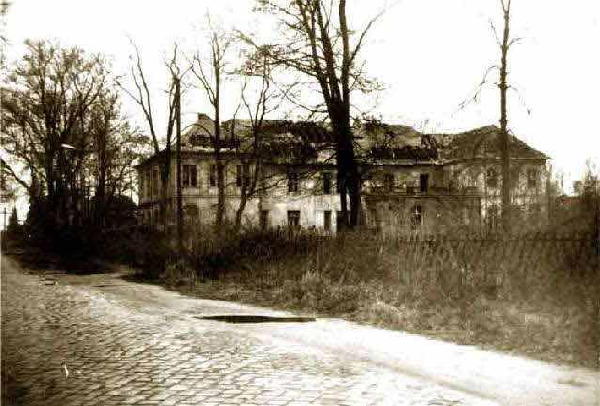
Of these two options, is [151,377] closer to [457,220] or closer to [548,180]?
[457,220]

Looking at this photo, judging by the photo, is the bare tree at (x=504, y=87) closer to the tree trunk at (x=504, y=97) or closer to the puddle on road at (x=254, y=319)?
the tree trunk at (x=504, y=97)

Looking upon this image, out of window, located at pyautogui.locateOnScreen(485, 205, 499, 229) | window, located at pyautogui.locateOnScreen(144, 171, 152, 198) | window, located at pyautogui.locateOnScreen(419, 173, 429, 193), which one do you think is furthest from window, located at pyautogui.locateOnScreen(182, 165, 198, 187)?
window, located at pyautogui.locateOnScreen(485, 205, 499, 229)

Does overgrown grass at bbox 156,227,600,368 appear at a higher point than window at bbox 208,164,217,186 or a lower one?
lower

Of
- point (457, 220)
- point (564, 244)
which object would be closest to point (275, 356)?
point (564, 244)

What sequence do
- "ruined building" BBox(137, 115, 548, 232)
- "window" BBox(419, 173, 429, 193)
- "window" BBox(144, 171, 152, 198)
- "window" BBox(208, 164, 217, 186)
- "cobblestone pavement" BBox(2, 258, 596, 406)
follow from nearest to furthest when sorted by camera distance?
"cobblestone pavement" BBox(2, 258, 596, 406) < "ruined building" BBox(137, 115, 548, 232) < "window" BBox(208, 164, 217, 186) < "window" BBox(144, 171, 152, 198) < "window" BBox(419, 173, 429, 193)

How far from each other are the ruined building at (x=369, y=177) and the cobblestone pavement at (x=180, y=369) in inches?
273

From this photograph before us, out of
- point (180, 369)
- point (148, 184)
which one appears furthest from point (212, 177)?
point (180, 369)

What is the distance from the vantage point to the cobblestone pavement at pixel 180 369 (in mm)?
6602

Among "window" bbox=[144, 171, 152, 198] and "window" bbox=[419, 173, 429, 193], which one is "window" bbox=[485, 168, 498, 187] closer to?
"window" bbox=[419, 173, 429, 193]

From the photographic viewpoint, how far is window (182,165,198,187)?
177ft

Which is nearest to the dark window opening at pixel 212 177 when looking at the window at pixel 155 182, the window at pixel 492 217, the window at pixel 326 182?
the window at pixel 155 182

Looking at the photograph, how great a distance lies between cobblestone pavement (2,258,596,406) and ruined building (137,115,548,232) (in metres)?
6.94

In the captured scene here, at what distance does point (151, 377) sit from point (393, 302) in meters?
6.82

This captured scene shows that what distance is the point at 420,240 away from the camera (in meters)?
15.0
